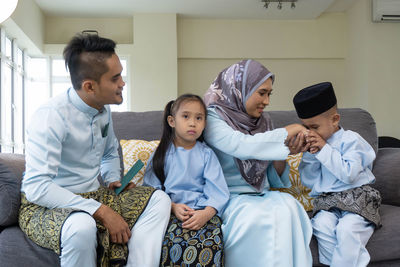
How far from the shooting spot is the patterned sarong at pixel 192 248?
5.56 feet

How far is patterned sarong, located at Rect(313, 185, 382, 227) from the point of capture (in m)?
1.91

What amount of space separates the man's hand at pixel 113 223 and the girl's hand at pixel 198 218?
0.24 meters

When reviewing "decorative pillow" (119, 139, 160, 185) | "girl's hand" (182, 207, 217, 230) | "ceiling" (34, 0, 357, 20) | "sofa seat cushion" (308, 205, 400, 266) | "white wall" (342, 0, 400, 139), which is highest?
"ceiling" (34, 0, 357, 20)

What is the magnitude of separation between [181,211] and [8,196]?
26.3 inches

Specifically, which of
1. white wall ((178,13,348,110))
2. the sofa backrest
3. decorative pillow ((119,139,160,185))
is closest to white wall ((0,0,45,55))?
white wall ((178,13,348,110))

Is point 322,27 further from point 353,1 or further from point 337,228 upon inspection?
point 337,228

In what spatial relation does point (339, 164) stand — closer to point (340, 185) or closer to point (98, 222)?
point (340, 185)

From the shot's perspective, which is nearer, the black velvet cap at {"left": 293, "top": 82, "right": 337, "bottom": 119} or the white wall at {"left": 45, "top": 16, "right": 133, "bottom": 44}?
the black velvet cap at {"left": 293, "top": 82, "right": 337, "bottom": 119}

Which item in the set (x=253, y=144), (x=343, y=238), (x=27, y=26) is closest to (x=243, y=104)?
(x=253, y=144)

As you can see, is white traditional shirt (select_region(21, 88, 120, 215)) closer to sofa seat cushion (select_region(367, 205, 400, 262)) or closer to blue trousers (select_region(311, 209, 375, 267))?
blue trousers (select_region(311, 209, 375, 267))

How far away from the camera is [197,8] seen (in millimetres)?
8430

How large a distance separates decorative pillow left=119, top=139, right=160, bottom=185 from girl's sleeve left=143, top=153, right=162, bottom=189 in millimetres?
153

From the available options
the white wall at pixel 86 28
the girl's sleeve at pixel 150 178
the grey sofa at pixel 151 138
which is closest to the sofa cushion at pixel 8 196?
the grey sofa at pixel 151 138

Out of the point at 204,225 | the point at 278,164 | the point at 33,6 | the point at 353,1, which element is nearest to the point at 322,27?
the point at 353,1
